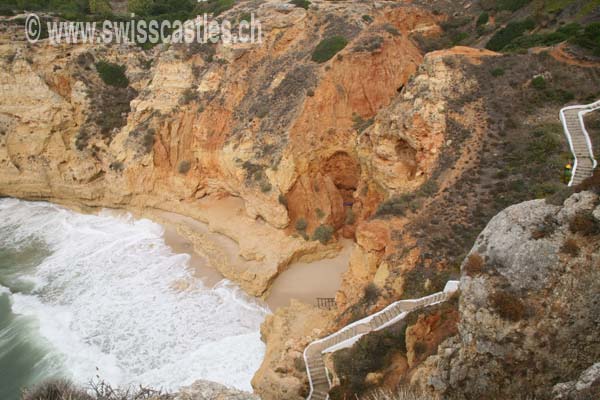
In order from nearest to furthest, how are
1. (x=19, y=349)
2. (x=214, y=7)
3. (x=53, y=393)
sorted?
(x=53, y=393), (x=19, y=349), (x=214, y=7)

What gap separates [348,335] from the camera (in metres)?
15.0

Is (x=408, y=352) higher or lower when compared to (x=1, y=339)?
higher

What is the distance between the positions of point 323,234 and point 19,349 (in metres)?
16.6

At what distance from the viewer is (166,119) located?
30828mm

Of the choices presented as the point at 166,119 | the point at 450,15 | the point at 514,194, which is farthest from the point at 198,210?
the point at 450,15

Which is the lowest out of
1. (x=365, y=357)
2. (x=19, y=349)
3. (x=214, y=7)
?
(x=19, y=349)

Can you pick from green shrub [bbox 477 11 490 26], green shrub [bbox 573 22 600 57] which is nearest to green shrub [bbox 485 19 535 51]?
green shrub [bbox 477 11 490 26]

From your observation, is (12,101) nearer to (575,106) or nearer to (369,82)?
(369,82)

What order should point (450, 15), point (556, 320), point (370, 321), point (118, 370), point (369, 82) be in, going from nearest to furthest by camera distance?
point (556, 320)
point (370, 321)
point (118, 370)
point (369, 82)
point (450, 15)

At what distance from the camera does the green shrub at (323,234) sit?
2436 cm

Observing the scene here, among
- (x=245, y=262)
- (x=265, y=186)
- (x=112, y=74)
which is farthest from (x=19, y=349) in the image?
(x=112, y=74)

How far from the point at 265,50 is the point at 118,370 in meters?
23.2

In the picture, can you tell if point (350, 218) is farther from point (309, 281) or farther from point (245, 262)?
point (245, 262)

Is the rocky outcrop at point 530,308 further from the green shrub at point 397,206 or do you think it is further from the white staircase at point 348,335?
the green shrub at point 397,206
